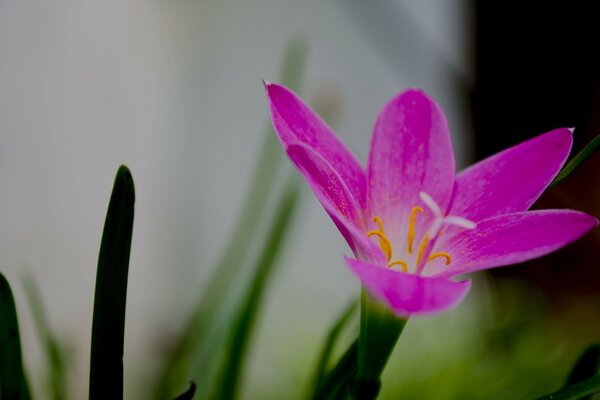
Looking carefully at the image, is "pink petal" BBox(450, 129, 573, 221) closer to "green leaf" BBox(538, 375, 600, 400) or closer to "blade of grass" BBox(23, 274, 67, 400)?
"green leaf" BBox(538, 375, 600, 400)

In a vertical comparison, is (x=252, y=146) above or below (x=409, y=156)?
below

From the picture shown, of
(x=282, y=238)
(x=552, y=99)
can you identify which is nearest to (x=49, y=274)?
(x=282, y=238)

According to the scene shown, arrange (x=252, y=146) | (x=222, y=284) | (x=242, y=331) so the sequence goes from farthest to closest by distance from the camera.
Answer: (x=252, y=146) → (x=222, y=284) → (x=242, y=331)

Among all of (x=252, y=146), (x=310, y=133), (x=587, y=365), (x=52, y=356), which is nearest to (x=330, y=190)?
(x=310, y=133)

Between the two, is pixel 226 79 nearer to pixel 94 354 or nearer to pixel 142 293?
pixel 142 293

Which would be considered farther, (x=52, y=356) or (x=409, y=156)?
(x=52, y=356)

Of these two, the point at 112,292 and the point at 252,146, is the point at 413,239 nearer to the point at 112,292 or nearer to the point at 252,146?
the point at 112,292
